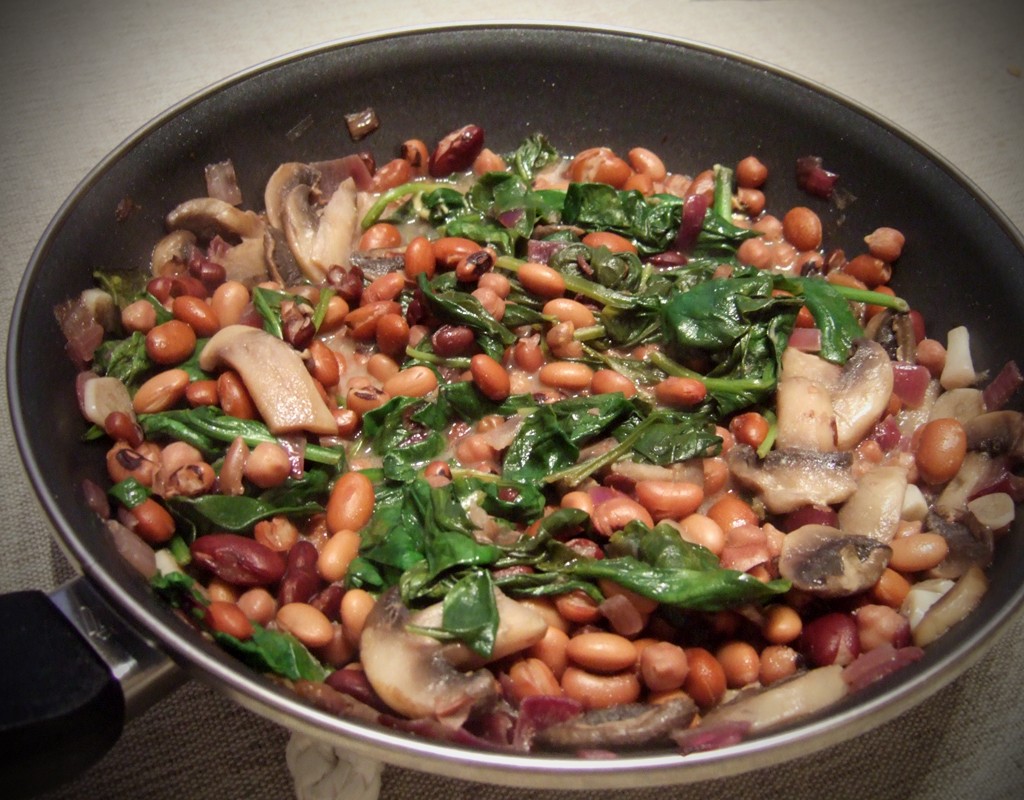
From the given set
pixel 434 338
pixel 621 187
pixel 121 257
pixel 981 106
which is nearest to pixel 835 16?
pixel 981 106

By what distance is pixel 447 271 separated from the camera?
7.30ft

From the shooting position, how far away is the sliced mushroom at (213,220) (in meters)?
2.22

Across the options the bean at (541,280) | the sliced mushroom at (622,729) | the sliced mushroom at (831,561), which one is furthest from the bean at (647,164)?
the sliced mushroom at (622,729)

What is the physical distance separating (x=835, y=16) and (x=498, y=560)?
121 inches

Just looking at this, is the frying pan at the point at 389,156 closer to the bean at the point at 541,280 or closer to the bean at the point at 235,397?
the bean at the point at 235,397

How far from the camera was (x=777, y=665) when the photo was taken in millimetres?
1571

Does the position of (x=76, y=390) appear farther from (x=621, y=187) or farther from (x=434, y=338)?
(x=621, y=187)

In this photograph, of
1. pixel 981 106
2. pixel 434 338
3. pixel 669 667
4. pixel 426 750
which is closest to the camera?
pixel 426 750

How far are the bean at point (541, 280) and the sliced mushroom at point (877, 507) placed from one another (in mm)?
843

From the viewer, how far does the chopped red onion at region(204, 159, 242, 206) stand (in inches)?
90.5

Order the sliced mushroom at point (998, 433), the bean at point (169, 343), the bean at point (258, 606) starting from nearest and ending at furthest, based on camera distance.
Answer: the bean at point (258, 606) → the sliced mushroom at point (998, 433) → the bean at point (169, 343)

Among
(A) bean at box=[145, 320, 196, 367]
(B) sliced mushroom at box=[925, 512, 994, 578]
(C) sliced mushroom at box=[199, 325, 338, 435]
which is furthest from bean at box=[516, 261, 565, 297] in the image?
(B) sliced mushroom at box=[925, 512, 994, 578]

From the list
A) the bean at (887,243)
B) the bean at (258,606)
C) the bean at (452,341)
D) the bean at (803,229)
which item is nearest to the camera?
the bean at (258,606)

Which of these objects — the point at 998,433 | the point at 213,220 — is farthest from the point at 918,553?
the point at 213,220
